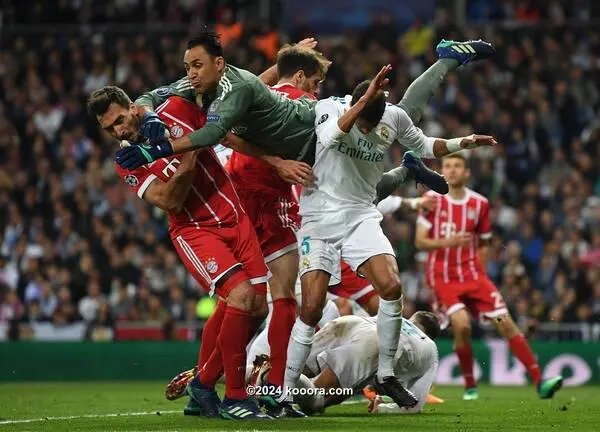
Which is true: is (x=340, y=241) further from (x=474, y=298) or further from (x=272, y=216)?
(x=474, y=298)

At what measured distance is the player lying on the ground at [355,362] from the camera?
34.0ft

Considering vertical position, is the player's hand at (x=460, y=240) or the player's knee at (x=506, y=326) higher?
the player's hand at (x=460, y=240)

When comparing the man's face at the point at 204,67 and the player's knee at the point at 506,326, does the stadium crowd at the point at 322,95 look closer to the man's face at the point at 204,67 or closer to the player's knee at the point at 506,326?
the player's knee at the point at 506,326

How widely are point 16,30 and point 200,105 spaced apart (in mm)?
15849

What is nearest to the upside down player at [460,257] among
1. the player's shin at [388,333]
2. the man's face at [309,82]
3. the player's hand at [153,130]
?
the man's face at [309,82]

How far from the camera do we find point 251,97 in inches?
381

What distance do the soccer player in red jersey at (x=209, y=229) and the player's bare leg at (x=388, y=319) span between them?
857 mm

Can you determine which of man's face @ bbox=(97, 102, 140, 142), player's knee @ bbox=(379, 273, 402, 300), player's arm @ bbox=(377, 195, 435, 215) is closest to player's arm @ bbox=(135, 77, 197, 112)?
man's face @ bbox=(97, 102, 140, 142)

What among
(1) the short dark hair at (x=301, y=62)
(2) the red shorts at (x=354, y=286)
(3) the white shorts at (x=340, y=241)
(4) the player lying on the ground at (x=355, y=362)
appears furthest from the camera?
(2) the red shorts at (x=354, y=286)

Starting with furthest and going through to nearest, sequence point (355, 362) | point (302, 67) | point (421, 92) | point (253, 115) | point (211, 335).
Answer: point (302, 67) → point (421, 92) → point (211, 335) → point (355, 362) → point (253, 115)

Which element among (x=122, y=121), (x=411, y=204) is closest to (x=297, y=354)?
(x=122, y=121)

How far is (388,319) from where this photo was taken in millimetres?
10000

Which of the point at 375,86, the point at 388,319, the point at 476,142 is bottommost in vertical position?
the point at 388,319

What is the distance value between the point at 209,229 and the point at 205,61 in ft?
4.08
